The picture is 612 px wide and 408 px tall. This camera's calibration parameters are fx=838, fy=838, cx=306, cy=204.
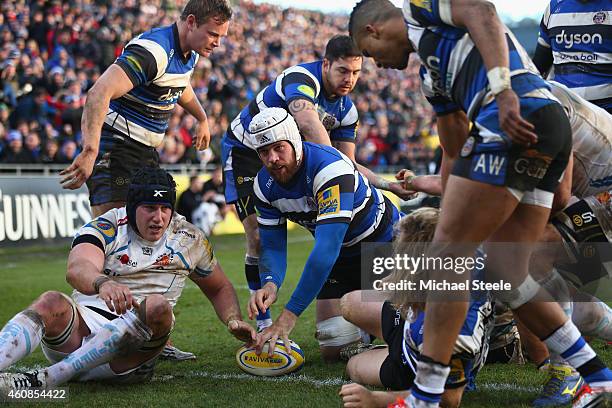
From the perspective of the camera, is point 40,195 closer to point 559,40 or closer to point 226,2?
point 226,2

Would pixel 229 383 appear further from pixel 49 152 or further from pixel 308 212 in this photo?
pixel 49 152

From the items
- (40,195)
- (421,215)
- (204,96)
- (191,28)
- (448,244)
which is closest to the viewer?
(448,244)

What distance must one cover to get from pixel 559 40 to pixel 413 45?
2945 mm

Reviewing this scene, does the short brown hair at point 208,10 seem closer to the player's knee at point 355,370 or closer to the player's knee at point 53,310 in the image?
the player's knee at point 53,310

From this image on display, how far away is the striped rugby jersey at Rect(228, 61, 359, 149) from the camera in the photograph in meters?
6.09

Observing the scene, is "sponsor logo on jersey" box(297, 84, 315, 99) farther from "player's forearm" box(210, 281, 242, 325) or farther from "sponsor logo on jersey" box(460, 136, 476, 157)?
"sponsor logo on jersey" box(460, 136, 476, 157)

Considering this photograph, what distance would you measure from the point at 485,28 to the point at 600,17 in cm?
305

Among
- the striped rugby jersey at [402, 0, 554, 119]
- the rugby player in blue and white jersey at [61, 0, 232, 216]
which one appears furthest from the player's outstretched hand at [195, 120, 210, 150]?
the striped rugby jersey at [402, 0, 554, 119]

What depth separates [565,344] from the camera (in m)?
3.74

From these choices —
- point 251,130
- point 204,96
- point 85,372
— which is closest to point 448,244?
point 251,130

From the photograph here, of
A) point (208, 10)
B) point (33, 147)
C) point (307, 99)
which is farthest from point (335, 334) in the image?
point (33, 147)

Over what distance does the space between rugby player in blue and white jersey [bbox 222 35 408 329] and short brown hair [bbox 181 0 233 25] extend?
2.16ft

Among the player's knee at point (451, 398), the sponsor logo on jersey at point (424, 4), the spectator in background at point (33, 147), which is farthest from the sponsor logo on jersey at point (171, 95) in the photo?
the spectator in background at point (33, 147)

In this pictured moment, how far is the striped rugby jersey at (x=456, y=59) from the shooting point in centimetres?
342
